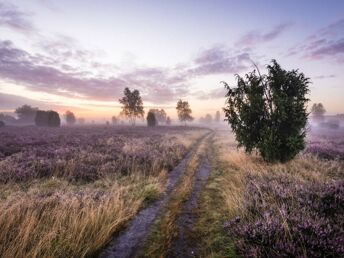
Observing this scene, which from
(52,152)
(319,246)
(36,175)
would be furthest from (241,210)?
(52,152)

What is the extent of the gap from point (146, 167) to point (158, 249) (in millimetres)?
8891

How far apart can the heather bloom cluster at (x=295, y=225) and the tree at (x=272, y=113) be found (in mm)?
5339

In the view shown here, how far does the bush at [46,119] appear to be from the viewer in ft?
221

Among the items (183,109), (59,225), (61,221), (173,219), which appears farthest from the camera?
(183,109)

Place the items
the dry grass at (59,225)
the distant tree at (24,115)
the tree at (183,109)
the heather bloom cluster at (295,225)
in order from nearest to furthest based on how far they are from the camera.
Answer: the heather bloom cluster at (295,225)
the dry grass at (59,225)
the tree at (183,109)
the distant tree at (24,115)

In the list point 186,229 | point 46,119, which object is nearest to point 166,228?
point 186,229

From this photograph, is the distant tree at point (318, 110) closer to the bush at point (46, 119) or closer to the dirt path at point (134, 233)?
the bush at point (46, 119)

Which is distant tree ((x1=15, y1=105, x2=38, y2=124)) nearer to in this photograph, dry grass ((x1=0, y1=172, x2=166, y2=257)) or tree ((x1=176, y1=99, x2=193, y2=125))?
tree ((x1=176, y1=99, x2=193, y2=125))

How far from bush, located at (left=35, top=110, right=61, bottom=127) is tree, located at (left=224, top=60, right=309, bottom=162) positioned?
215 feet

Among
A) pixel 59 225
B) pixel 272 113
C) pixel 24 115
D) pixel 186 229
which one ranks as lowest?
pixel 186 229

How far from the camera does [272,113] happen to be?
42.6ft

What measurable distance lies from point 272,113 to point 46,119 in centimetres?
7877

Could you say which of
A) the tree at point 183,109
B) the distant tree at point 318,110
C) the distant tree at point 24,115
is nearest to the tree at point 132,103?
the tree at point 183,109

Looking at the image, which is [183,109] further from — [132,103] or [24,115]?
[24,115]
